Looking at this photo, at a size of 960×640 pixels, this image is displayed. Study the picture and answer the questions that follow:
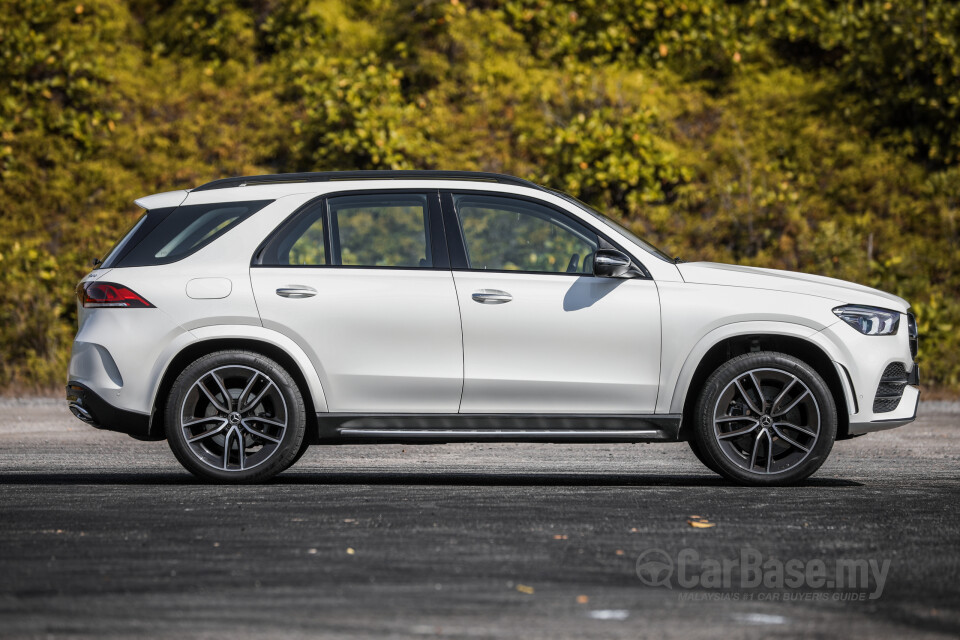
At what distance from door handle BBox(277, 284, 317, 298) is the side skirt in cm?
72

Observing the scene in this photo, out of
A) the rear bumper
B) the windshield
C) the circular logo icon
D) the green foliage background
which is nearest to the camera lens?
the circular logo icon

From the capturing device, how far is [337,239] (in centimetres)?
823

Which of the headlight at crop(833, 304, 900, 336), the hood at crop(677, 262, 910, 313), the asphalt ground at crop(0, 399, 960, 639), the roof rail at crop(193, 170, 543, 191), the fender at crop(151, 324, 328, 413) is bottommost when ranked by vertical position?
the asphalt ground at crop(0, 399, 960, 639)

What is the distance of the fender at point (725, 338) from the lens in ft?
25.8

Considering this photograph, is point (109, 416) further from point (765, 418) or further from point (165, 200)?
point (765, 418)

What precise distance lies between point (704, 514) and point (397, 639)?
2883 millimetres

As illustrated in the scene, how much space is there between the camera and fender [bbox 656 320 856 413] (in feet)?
25.8

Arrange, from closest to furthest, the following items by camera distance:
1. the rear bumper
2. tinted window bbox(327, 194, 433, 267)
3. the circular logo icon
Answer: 1. the circular logo icon
2. the rear bumper
3. tinted window bbox(327, 194, 433, 267)

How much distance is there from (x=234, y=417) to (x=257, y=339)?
489 mm

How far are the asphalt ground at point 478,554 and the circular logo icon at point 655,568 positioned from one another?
20 millimetres

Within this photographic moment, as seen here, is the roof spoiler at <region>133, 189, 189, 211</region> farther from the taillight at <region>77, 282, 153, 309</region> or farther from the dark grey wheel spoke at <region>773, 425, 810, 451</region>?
the dark grey wheel spoke at <region>773, 425, 810, 451</region>

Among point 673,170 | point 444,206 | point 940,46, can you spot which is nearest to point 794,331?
point 444,206

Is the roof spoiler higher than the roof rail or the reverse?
the reverse

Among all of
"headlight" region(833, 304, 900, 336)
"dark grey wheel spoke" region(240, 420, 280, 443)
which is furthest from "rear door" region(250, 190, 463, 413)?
"headlight" region(833, 304, 900, 336)
